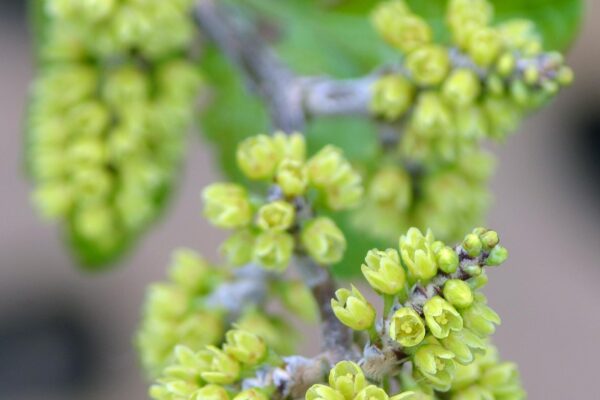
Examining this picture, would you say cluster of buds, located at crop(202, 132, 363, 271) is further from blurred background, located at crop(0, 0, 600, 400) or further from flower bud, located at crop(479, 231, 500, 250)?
blurred background, located at crop(0, 0, 600, 400)

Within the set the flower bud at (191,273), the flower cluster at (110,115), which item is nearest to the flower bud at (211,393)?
the flower bud at (191,273)

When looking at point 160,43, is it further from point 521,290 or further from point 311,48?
point 521,290

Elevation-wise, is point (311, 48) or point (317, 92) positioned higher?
point (311, 48)

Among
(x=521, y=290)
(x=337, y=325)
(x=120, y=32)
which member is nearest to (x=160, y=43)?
(x=120, y=32)

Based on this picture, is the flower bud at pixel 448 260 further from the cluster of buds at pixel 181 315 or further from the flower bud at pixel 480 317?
the cluster of buds at pixel 181 315

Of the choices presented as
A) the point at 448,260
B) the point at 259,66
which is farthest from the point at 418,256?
the point at 259,66

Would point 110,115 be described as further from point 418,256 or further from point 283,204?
point 418,256
